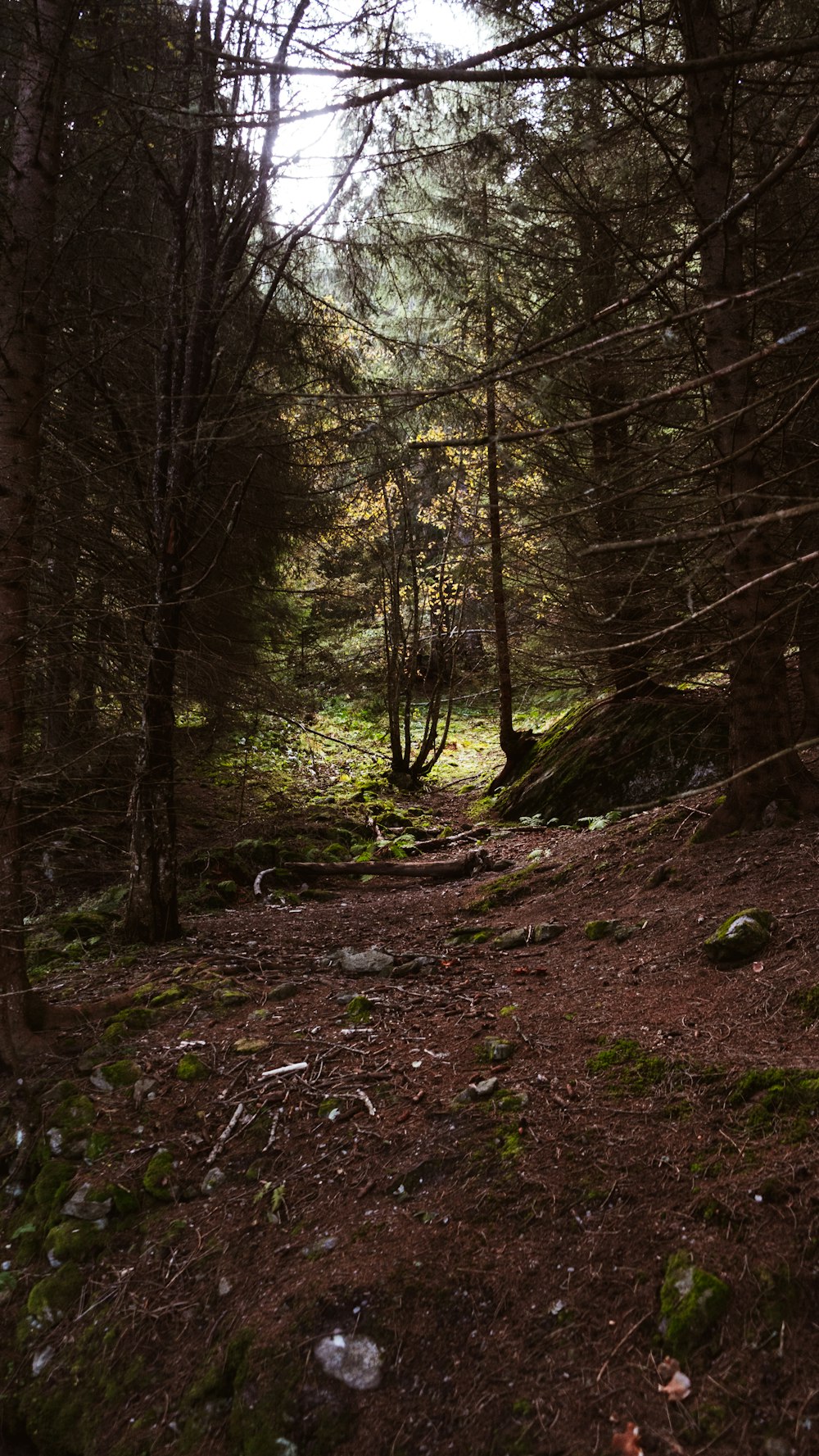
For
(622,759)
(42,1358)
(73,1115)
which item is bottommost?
(42,1358)

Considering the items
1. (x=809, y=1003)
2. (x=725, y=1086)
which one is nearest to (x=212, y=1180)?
(x=725, y=1086)

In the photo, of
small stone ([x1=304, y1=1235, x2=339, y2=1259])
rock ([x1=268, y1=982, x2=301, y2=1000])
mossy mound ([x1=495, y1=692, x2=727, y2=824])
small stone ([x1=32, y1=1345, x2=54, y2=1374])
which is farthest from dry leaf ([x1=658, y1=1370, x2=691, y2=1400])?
mossy mound ([x1=495, y1=692, x2=727, y2=824])

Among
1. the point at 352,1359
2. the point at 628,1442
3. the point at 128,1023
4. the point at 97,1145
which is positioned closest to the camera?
the point at 628,1442

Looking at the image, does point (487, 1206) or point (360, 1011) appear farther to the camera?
point (360, 1011)

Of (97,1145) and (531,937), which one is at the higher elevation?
(531,937)

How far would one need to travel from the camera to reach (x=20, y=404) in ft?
13.7

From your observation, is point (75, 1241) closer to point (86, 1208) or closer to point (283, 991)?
point (86, 1208)

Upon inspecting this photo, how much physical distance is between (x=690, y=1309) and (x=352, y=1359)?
1.00m

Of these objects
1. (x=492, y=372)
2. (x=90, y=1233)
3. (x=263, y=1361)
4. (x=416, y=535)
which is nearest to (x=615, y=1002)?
(x=263, y=1361)

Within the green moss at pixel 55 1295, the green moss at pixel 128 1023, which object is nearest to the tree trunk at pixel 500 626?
the green moss at pixel 128 1023

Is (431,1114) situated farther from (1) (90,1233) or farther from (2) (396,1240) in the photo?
(1) (90,1233)

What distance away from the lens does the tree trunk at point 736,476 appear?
177 inches

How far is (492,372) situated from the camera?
2732 mm

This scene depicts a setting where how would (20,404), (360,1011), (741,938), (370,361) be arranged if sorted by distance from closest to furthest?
(741,938)
(20,404)
(360,1011)
(370,361)
